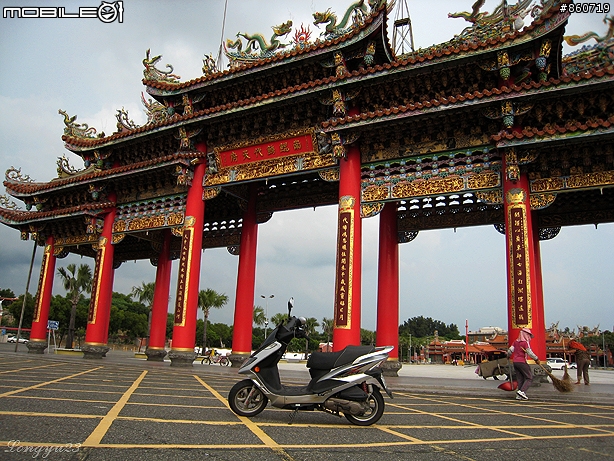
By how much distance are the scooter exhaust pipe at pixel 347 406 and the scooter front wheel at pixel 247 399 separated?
892 millimetres

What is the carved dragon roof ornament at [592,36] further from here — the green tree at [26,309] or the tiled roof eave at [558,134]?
the green tree at [26,309]

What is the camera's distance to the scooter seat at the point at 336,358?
589cm

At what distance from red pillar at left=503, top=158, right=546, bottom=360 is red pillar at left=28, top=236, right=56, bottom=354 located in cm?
1946

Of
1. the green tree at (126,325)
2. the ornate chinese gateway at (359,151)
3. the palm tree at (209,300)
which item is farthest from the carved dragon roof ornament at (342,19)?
the green tree at (126,325)

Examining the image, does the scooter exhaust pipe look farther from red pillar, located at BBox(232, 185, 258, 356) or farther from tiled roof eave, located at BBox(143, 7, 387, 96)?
red pillar, located at BBox(232, 185, 258, 356)

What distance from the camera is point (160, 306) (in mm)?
20797

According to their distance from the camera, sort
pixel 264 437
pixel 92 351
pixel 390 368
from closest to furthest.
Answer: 1. pixel 264 437
2. pixel 390 368
3. pixel 92 351

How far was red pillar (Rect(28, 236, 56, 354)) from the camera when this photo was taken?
20656 millimetres

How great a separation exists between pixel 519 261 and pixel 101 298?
15.4 meters

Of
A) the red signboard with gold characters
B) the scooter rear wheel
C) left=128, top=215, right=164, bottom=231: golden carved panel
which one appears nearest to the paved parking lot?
the scooter rear wheel

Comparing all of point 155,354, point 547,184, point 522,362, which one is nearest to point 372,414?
point 522,362

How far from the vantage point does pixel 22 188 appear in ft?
72.8

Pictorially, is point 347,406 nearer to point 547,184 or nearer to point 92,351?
point 547,184

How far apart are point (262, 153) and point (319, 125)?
2.30m
